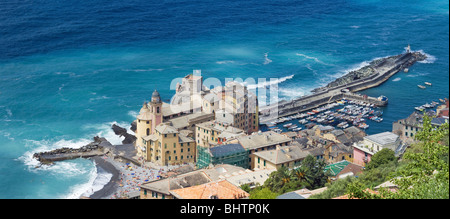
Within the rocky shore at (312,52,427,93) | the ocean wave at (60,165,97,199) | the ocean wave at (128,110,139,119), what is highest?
the rocky shore at (312,52,427,93)

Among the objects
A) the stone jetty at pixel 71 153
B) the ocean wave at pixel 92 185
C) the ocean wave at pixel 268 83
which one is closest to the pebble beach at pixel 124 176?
the ocean wave at pixel 92 185

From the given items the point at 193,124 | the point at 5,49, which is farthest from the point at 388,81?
the point at 5,49

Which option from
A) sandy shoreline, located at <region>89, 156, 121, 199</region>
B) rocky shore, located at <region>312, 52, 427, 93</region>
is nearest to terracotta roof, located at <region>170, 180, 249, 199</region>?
sandy shoreline, located at <region>89, 156, 121, 199</region>

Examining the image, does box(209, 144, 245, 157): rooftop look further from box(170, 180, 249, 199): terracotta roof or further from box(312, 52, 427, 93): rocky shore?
box(312, 52, 427, 93): rocky shore

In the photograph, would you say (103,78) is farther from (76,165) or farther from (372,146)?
(372,146)

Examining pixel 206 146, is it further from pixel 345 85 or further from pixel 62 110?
pixel 345 85

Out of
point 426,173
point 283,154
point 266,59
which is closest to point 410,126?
point 283,154
